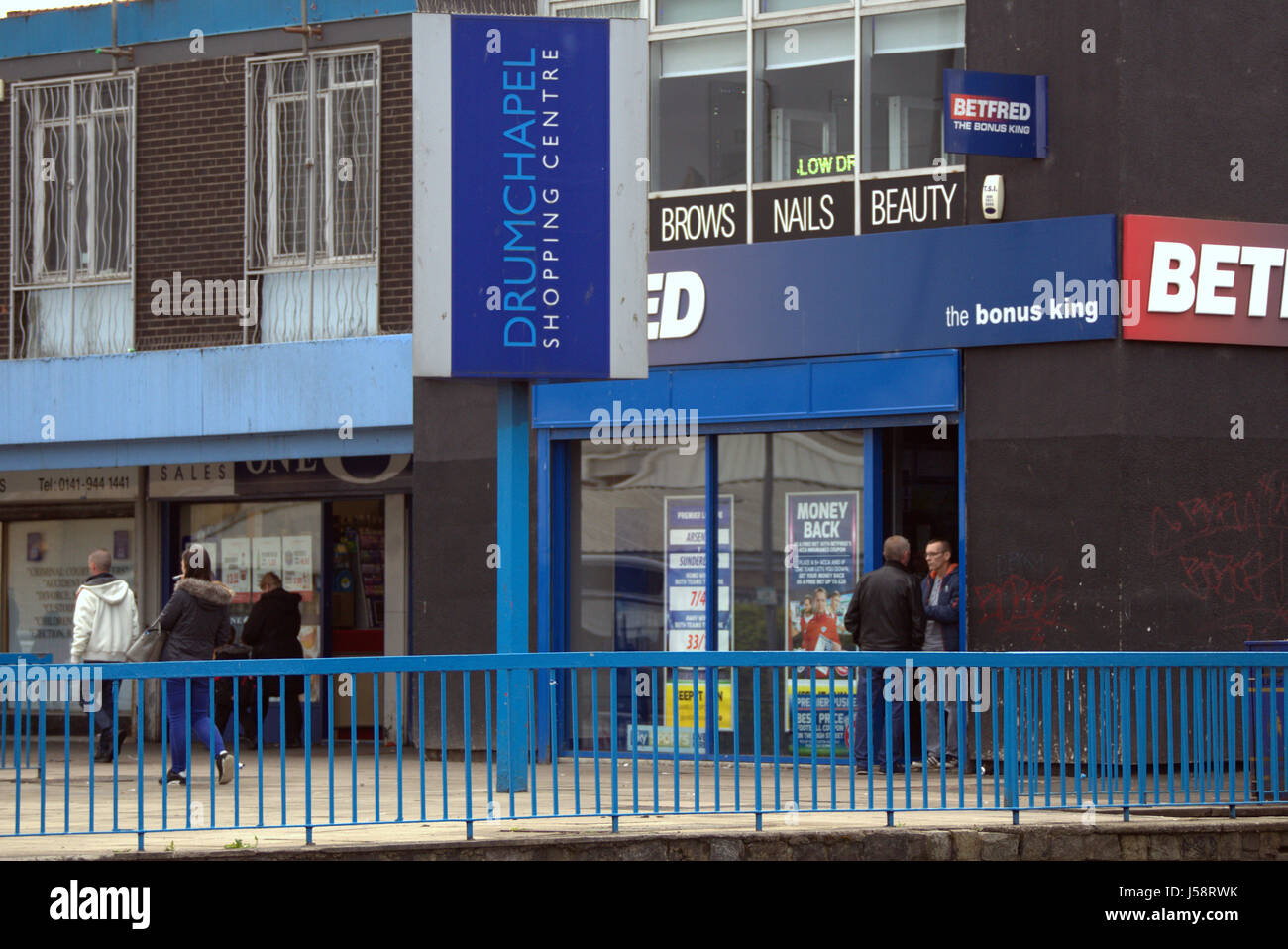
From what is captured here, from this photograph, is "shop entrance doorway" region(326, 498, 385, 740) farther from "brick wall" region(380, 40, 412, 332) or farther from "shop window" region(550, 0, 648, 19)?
"shop window" region(550, 0, 648, 19)

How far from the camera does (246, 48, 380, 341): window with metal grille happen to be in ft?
57.8

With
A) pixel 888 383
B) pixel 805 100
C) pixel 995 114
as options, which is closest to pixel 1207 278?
pixel 995 114

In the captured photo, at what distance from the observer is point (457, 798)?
10344mm

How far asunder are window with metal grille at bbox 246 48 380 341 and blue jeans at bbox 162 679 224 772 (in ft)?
21.1

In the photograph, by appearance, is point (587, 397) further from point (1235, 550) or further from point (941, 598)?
point (1235, 550)

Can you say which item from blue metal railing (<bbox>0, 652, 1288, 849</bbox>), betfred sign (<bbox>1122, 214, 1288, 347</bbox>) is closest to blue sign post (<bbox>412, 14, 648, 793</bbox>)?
blue metal railing (<bbox>0, 652, 1288, 849</bbox>)

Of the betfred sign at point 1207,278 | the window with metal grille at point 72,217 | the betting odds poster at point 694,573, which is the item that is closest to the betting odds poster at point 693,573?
the betting odds poster at point 694,573

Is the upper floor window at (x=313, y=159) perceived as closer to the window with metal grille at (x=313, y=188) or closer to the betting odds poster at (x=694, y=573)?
the window with metal grille at (x=313, y=188)

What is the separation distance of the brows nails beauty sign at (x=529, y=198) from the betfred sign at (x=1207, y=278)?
3.88m

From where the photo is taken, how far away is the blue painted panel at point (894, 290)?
14.1 metres

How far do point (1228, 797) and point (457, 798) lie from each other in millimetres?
4219

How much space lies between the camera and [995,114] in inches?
556

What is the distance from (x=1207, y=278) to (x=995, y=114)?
1.88 metres

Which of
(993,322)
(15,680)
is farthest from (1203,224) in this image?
(15,680)
